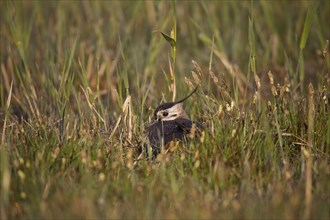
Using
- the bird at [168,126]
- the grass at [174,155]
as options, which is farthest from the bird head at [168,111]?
the grass at [174,155]

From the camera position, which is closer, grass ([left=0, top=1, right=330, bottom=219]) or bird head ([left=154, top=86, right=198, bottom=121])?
grass ([left=0, top=1, right=330, bottom=219])

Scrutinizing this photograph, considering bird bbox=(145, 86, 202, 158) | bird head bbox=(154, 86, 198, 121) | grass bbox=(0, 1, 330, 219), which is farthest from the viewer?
bird head bbox=(154, 86, 198, 121)

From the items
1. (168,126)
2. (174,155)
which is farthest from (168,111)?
(174,155)

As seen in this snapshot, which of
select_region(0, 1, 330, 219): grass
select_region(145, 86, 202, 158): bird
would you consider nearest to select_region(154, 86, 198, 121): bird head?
select_region(145, 86, 202, 158): bird

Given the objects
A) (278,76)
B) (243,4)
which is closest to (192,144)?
(278,76)

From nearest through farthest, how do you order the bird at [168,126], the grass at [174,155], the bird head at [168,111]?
the grass at [174,155] < the bird at [168,126] < the bird head at [168,111]

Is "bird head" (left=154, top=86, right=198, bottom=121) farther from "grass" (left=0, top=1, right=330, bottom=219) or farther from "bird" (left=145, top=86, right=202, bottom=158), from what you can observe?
"grass" (left=0, top=1, right=330, bottom=219)

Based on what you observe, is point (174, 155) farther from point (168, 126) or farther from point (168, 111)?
point (168, 111)

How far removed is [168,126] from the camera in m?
5.20

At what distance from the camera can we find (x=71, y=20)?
8477mm

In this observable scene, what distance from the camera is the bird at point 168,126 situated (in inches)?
195

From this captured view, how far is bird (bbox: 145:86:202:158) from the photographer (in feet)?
16.3

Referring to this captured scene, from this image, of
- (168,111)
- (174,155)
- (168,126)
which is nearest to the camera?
(174,155)

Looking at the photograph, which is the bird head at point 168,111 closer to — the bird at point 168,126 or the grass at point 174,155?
the bird at point 168,126
